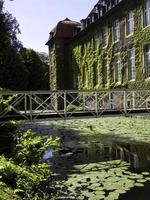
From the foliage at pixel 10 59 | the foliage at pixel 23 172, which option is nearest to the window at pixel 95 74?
the foliage at pixel 10 59

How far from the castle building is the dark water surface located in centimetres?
1016

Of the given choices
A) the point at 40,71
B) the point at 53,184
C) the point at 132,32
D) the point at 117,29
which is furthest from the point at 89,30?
the point at 53,184

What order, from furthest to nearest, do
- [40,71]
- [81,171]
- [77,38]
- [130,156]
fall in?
1. [40,71]
2. [77,38]
3. [130,156]
4. [81,171]

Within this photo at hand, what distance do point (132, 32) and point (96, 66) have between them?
8975 millimetres

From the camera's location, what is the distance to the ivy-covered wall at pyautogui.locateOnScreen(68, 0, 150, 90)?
87.9 ft

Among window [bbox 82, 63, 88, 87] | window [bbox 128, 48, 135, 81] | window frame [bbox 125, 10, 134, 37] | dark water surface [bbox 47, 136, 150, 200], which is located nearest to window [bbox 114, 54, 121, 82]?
window [bbox 128, 48, 135, 81]

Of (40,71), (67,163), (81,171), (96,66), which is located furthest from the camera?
(40,71)

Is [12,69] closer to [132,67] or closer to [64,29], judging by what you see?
[132,67]

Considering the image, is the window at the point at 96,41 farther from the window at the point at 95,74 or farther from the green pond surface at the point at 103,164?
the green pond surface at the point at 103,164

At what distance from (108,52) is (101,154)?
19701 millimetres

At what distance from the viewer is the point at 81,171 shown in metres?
11.4

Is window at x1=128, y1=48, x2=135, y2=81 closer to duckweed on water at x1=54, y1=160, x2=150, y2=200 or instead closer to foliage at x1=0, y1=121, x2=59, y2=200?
duckweed on water at x1=54, y1=160, x2=150, y2=200

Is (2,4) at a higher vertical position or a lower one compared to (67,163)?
higher

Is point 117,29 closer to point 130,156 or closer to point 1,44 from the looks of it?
point 1,44
